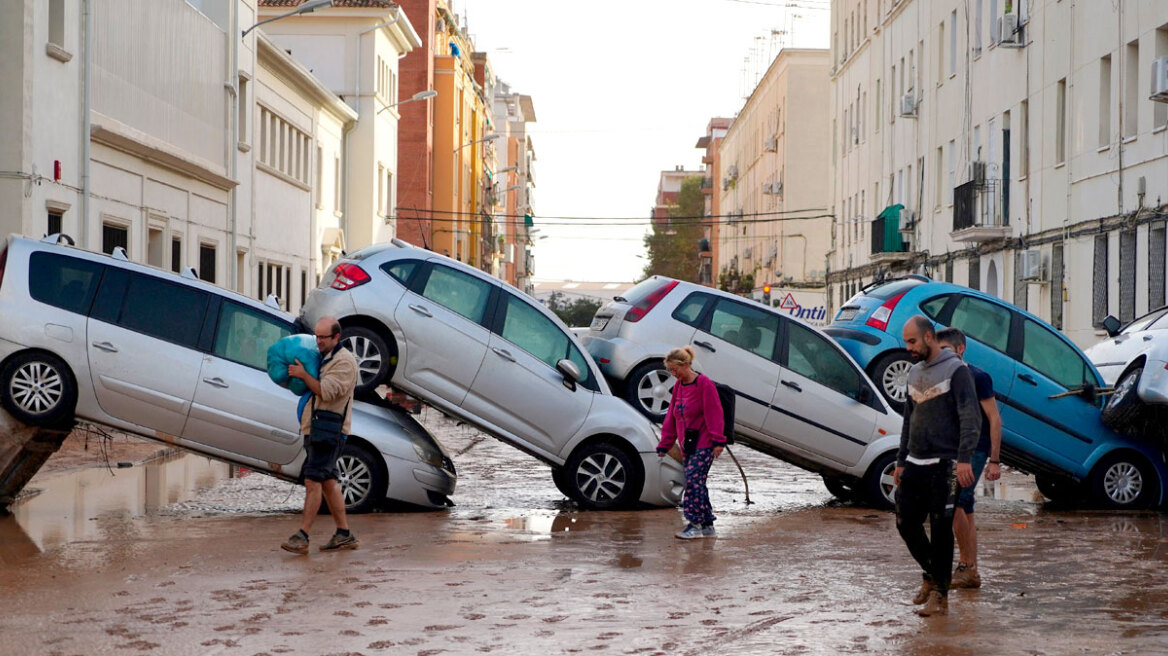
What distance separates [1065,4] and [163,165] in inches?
659

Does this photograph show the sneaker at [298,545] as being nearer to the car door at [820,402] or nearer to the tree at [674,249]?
the car door at [820,402]

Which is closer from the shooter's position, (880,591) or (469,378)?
(880,591)

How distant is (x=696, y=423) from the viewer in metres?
12.8

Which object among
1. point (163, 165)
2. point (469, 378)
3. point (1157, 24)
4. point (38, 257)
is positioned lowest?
point (469, 378)

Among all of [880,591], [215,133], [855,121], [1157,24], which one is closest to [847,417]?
[880,591]

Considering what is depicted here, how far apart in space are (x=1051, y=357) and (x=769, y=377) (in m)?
3.18

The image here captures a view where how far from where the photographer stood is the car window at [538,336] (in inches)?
560

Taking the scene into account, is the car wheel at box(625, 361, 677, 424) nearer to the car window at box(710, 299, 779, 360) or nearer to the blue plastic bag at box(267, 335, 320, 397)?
the car window at box(710, 299, 779, 360)

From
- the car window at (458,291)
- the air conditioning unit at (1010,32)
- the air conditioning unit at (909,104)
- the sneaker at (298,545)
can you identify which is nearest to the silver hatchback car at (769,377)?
the car window at (458,291)

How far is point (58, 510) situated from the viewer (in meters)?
13.6

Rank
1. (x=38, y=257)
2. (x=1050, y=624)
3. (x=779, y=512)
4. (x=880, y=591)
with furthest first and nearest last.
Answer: (x=779, y=512) → (x=38, y=257) → (x=880, y=591) → (x=1050, y=624)

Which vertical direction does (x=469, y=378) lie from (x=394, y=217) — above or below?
below

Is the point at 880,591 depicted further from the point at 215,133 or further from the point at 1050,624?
the point at 215,133

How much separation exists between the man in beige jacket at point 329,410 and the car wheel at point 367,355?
2352mm
